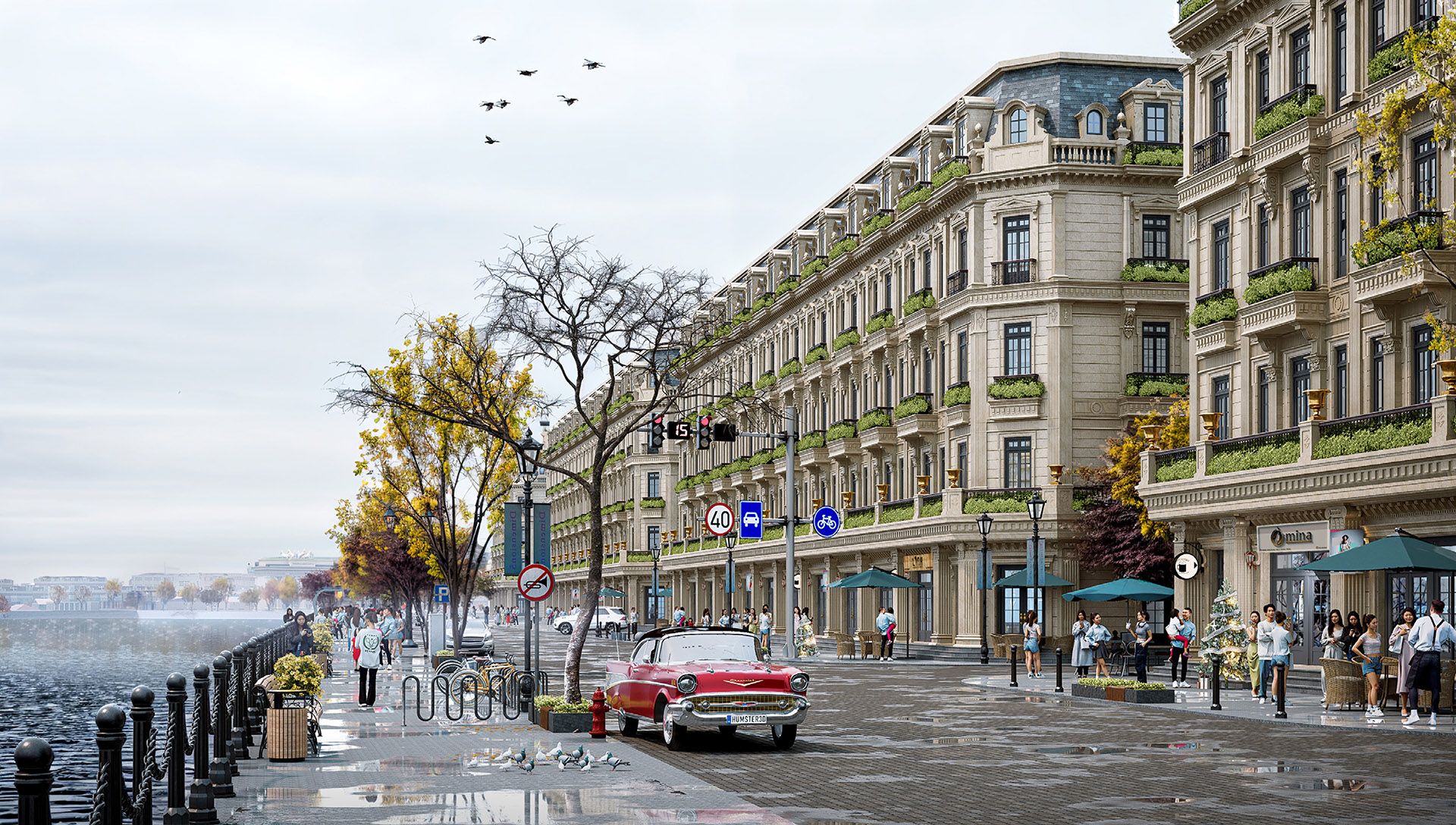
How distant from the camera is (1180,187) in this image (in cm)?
4191

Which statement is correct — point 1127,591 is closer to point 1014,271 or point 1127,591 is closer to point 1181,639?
point 1181,639

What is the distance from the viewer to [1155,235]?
52.5 m

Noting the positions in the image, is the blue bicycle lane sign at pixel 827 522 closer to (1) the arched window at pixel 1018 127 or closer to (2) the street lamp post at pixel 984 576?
(2) the street lamp post at pixel 984 576

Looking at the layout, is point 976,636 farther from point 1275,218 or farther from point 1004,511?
point 1275,218

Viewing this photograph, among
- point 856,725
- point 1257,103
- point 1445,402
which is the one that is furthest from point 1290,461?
point 856,725

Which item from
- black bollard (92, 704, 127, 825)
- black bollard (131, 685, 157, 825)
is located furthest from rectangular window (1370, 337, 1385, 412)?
black bollard (92, 704, 127, 825)

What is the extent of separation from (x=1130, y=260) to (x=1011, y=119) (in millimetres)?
6304

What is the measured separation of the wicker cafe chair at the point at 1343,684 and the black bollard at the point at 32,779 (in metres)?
24.4

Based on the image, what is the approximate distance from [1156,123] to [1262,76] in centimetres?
1510

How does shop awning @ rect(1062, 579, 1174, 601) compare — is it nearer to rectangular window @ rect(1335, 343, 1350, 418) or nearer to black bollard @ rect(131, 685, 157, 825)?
rectangular window @ rect(1335, 343, 1350, 418)

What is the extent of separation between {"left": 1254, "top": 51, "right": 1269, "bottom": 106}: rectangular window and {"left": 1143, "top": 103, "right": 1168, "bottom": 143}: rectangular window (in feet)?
47.7

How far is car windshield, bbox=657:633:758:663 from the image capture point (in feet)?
71.9

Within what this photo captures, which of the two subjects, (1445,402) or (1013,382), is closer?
(1445,402)

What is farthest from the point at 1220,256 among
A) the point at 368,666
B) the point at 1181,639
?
the point at 368,666
